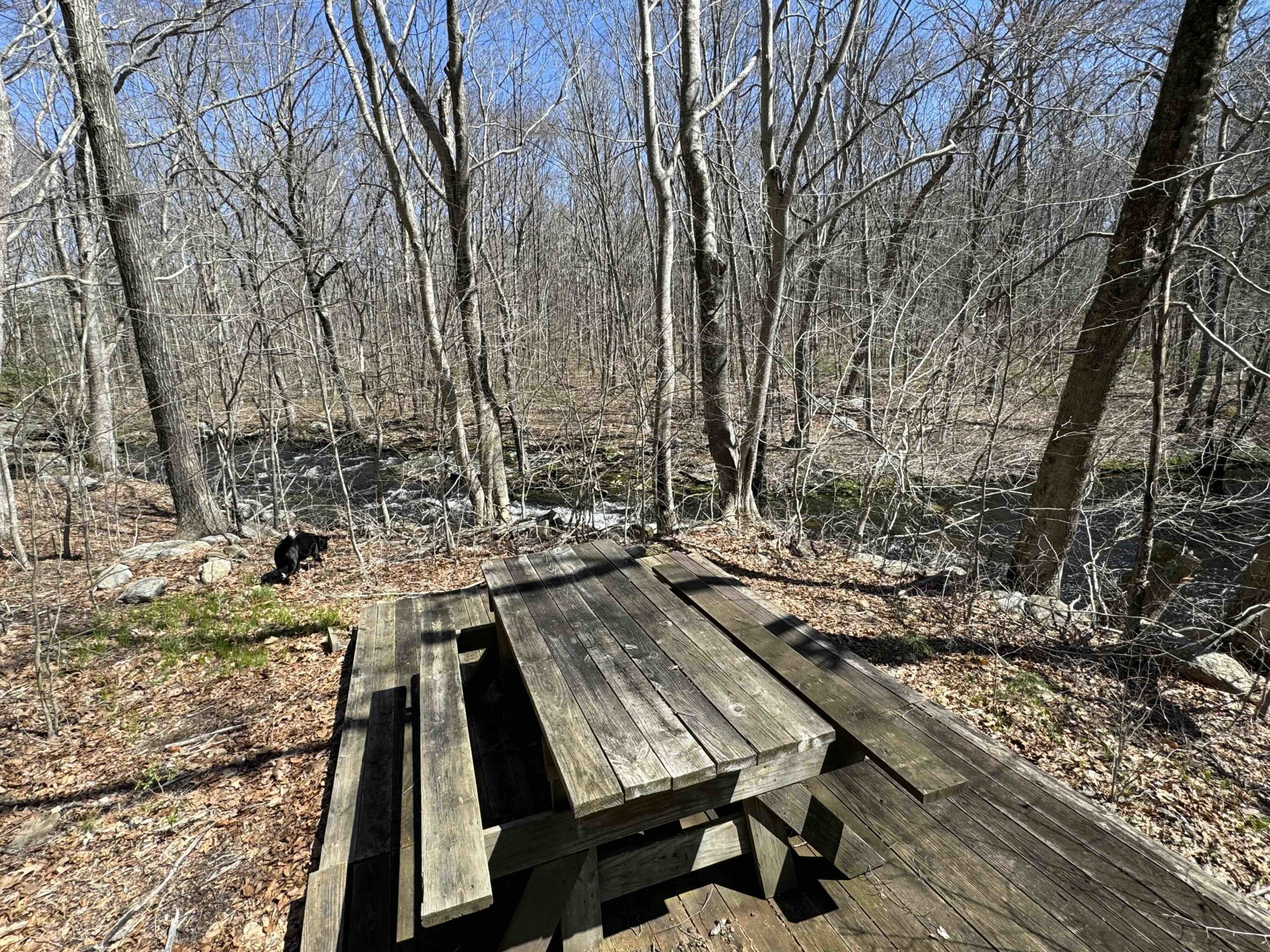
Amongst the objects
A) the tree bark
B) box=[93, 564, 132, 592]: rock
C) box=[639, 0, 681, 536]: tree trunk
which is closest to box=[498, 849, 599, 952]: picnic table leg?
box=[639, 0, 681, 536]: tree trunk

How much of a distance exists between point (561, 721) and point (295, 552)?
14.6 feet

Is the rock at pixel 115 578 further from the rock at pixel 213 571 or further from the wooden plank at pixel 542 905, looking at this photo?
the wooden plank at pixel 542 905

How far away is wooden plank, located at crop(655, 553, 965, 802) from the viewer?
1.97 m

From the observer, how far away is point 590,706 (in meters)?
2.13

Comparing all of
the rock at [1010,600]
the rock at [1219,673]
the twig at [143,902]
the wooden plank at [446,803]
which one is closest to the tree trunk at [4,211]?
the twig at [143,902]

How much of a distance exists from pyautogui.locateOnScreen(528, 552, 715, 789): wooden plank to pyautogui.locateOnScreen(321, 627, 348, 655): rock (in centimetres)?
189

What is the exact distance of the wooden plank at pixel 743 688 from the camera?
1944 mm

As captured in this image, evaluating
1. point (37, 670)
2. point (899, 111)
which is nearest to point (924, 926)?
point (37, 670)

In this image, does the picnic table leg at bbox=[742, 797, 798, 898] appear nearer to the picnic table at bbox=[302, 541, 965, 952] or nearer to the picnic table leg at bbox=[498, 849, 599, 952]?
the picnic table at bbox=[302, 541, 965, 952]

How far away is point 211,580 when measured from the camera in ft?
17.7

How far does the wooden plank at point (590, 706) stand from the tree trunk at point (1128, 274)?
4256 millimetres

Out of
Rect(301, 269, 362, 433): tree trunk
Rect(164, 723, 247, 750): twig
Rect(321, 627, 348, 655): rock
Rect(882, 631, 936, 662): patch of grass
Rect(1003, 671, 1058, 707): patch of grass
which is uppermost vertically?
Rect(301, 269, 362, 433): tree trunk

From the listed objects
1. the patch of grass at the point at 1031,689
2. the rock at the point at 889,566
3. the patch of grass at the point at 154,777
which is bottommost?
the rock at the point at 889,566

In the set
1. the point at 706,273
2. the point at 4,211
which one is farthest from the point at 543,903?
the point at 4,211
